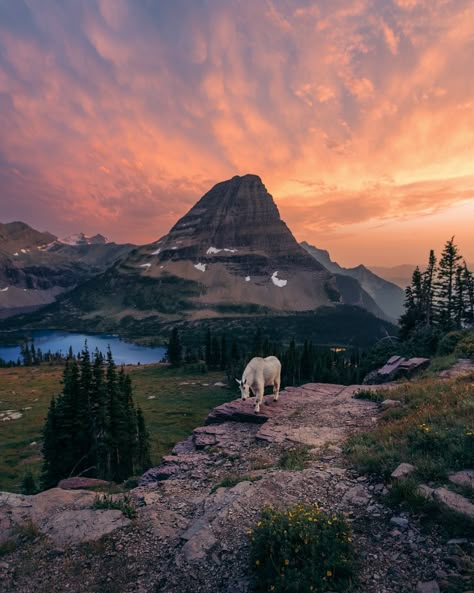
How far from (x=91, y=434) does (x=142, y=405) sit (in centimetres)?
4429

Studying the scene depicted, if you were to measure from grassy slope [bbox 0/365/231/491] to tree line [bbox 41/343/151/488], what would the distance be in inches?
312

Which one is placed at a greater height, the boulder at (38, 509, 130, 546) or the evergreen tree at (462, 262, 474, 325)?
the evergreen tree at (462, 262, 474, 325)

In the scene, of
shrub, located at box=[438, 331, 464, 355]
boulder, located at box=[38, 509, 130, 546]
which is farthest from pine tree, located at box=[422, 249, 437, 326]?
boulder, located at box=[38, 509, 130, 546]

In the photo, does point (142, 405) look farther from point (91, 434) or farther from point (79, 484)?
point (79, 484)

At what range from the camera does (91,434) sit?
1405 inches

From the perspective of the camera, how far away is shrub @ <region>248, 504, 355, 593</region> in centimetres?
561

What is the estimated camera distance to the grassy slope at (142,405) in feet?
159

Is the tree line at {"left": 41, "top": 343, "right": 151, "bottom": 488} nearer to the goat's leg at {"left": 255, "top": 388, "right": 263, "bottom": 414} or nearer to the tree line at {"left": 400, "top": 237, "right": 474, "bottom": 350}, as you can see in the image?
the goat's leg at {"left": 255, "top": 388, "right": 263, "bottom": 414}

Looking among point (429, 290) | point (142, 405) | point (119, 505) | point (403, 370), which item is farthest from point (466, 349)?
point (142, 405)

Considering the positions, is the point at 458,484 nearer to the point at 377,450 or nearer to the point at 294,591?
the point at 377,450

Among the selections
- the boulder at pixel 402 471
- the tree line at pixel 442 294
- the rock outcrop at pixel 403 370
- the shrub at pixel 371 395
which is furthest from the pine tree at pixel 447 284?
the boulder at pixel 402 471

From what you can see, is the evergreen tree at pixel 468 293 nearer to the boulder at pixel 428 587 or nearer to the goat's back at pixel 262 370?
the goat's back at pixel 262 370

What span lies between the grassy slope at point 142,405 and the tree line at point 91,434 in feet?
26.0

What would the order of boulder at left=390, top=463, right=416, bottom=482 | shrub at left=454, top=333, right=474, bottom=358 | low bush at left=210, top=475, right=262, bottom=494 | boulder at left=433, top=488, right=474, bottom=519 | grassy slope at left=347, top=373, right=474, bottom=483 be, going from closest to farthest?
1. boulder at left=433, top=488, right=474, bottom=519
2. boulder at left=390, top=463, right=416, bottom=482
3. grassy slope at left=347, top=373, right=474, bottom=483
4. low bush at left=210, top=475, right=262, bottom=494
5. shrub at left=454, top=333, right=474, bottom=358
